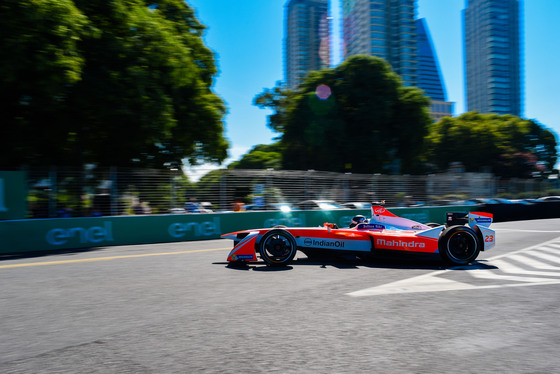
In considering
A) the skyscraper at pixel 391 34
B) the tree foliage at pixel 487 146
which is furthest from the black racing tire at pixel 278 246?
the skyscraper at pixel 391 34

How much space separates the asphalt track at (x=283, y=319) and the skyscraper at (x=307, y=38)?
155115 millimetres

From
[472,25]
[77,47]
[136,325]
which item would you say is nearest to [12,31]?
A: [77,47]

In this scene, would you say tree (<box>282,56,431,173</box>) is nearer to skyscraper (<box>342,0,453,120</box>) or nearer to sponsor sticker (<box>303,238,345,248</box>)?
sponsor sticker (<box>303,238,345,248</box>)

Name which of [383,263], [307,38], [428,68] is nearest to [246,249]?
[383,263]

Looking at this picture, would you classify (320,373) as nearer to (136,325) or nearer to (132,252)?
(136,325)

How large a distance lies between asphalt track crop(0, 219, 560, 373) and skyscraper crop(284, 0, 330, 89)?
15512 cm

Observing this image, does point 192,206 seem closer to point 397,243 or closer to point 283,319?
point 397,243

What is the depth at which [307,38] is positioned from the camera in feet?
521

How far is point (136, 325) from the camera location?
158 inches

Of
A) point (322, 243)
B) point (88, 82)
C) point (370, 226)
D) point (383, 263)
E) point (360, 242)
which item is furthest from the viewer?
point (88, 82)

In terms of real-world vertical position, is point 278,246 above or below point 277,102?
below

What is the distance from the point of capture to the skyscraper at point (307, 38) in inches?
6206

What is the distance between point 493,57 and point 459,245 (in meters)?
171

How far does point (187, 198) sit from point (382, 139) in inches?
972
